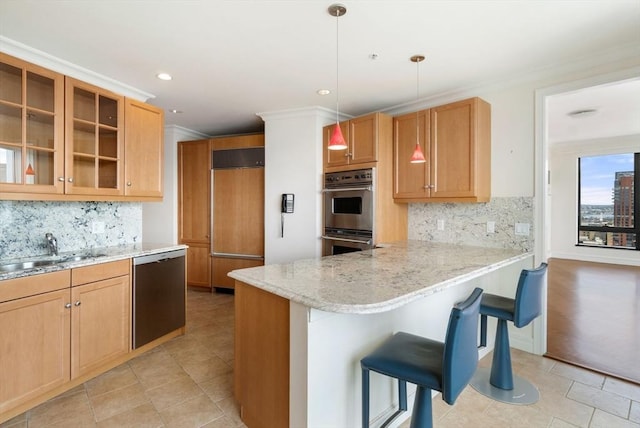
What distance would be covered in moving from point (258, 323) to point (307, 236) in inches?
86.3

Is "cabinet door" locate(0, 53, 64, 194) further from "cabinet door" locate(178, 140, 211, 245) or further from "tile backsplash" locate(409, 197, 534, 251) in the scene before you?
"tile backsplash" locate(409, 197, 534, 251)

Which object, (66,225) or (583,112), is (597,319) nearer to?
(583,112)

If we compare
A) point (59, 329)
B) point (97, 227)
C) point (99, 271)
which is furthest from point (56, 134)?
point (59, 329)

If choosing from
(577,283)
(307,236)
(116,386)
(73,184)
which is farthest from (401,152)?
(577,283)

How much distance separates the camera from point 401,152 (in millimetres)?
3395

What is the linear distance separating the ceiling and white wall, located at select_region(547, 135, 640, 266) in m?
5.38

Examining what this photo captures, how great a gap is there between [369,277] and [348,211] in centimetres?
185

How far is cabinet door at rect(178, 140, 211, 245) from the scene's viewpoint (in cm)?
469

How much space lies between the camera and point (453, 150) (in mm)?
2982

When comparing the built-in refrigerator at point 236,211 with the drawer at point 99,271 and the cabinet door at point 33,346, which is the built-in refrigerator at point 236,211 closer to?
the drawer at point 99,271

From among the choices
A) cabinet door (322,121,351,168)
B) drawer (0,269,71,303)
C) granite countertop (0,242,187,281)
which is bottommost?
drawer (0,269,71,303)

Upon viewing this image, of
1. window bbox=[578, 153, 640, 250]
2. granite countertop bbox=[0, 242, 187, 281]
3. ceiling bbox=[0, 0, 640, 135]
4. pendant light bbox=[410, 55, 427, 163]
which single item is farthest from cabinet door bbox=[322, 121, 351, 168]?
window bbox=[578, 153, 640, 250]

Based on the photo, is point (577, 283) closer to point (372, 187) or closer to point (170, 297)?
point (372, 187)

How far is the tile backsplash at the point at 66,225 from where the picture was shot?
2.39 metres
